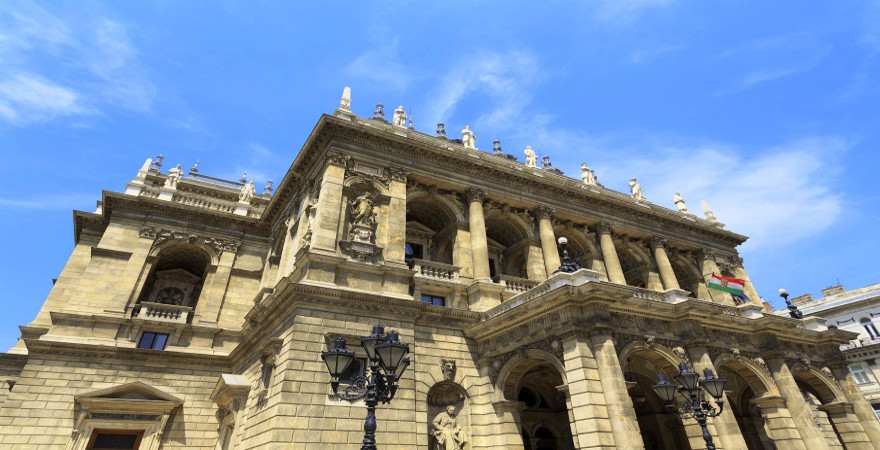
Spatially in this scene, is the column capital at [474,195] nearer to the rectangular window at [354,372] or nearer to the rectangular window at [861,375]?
the rectangular window at [354,372]

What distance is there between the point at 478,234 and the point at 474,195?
2.62 meters

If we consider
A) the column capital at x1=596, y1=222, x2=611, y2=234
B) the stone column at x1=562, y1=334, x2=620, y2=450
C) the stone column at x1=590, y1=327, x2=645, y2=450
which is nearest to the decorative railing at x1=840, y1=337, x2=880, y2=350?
the column capital at x1=596, y1=222, x2=611, y2=234

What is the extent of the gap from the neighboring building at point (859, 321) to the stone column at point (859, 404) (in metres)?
20.4

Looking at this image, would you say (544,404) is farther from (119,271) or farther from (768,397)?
(119,271)

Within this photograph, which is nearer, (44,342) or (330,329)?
(330,329)

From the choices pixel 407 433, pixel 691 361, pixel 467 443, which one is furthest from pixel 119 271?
pixel 691 361

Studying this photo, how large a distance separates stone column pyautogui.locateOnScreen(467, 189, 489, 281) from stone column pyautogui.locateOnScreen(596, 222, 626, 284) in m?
7.99

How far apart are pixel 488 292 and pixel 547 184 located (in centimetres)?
929

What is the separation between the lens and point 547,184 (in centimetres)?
2652

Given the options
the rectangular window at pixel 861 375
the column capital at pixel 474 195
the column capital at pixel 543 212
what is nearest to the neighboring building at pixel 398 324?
the column capital at pixel 474 195

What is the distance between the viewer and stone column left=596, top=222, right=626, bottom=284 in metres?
25.5

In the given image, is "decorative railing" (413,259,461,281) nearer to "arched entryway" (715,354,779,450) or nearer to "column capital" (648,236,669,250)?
"arched entryway" (715,354,779,450)

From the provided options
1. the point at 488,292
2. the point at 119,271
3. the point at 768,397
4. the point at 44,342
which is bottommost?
the point at 768,397

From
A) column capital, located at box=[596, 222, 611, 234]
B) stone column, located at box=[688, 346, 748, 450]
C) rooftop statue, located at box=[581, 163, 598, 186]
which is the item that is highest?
rooftop statue, located at box=[581, 163, 598, 186]
